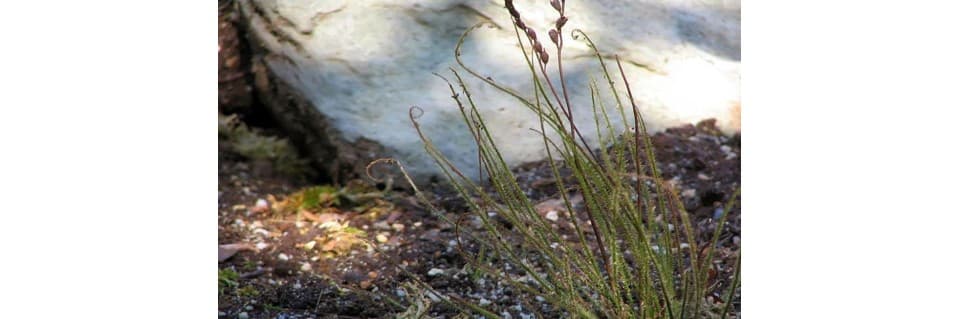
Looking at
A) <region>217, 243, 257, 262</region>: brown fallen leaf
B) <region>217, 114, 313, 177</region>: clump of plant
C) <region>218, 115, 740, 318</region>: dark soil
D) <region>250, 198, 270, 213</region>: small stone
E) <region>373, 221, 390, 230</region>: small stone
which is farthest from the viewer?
<region>217, 114, 313, 177</region>: clump of plant

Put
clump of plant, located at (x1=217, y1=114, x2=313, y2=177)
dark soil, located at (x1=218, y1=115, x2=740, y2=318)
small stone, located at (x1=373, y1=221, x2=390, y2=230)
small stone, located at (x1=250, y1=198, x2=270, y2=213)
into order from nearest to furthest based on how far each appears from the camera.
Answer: dark soil, located at (x1=218, y1=115, x2=740, y2=318)
small stone, located at (x1=373, y1=221, x2=390, y2=230)
small stone, located at (x1=250, y1=198, x2=270, y2=213)
clump of plant, located at (x1=217, y1=114, x2=313, y2=177)

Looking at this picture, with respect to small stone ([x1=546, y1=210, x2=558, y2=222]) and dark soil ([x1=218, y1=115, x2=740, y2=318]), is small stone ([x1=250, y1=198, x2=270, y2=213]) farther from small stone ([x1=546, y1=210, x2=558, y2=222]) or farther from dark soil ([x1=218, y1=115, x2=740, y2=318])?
small stone ([x1=546, y1=210, x2=558, y2=222])

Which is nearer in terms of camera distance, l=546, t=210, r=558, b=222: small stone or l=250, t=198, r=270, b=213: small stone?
l=546, t=210, r=558, b=222: small stone

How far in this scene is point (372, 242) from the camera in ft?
6.84

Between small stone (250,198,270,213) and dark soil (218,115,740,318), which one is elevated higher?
dark soil (218,115,740,318)

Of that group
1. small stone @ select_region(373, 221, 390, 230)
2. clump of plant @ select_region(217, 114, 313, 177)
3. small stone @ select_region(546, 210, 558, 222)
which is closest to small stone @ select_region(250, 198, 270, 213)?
clump of plant @ select_region(217, 114, 313, 177)

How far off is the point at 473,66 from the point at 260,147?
702mm

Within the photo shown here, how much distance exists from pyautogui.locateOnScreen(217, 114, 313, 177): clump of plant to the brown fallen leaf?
48cm

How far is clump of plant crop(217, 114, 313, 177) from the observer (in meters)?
2.76

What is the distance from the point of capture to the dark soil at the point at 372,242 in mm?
1988
